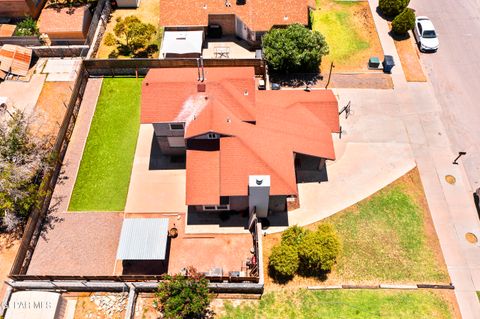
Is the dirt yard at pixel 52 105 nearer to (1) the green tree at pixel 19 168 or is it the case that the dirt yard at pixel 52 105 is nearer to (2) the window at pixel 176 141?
(1) the green tree at pixel 19 168

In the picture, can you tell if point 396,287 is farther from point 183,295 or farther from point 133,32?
point 133,32

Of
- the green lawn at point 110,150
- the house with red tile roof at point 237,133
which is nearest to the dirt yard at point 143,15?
the green lawn at point 110,150

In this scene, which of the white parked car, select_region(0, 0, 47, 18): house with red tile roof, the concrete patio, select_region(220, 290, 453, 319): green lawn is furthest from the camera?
select_region(0, 0, 47, 18): house with red tile roof

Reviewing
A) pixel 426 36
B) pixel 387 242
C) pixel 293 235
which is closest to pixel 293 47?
pixel 426 36

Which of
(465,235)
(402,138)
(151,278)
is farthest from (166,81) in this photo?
(465,235)

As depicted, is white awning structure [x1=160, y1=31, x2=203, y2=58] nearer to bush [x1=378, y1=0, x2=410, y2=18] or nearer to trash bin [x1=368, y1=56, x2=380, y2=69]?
trash bin [x1=368, y1=56, x2=380, y2=69]

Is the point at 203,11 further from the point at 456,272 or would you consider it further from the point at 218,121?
the point at 456,272

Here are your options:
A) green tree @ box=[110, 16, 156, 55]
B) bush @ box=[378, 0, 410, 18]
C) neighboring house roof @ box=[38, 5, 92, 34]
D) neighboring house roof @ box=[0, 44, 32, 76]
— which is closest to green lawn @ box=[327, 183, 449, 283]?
bush @ box=[378, 0, 410, 18]
